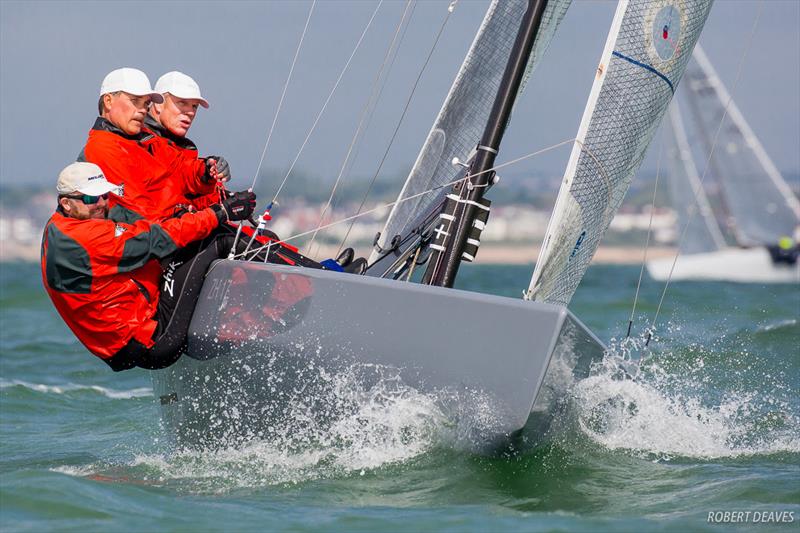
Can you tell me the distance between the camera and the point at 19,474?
3.40 m

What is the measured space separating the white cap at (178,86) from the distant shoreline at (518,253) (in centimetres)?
3725

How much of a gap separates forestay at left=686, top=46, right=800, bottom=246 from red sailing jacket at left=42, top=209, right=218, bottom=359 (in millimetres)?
16709

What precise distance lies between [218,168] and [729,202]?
18890mm

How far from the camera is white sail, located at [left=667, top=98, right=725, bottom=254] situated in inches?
841

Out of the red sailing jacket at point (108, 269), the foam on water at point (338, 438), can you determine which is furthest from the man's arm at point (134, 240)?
the foam on water at point (338, 438)

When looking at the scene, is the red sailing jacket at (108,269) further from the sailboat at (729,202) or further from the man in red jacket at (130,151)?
the sailboat at (729,202)

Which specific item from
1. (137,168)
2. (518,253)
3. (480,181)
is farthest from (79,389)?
(518,253)

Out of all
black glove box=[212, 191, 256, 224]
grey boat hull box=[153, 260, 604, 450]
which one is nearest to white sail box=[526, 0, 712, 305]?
grey boat hull box=[153, 260, 604, 450]

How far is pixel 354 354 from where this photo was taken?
3387 millimetres

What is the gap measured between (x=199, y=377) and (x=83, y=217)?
686mm

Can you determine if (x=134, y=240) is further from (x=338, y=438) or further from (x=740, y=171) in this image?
(x=740, y=171)

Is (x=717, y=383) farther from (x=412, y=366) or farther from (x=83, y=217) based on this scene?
(x=83, y=217)

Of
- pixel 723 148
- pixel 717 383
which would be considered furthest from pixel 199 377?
pixel 723 148

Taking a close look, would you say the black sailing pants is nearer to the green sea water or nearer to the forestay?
the green sea water
